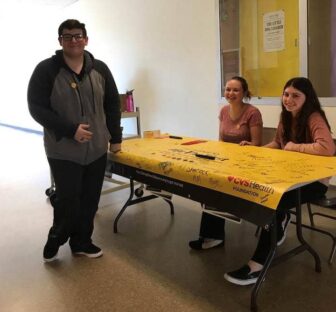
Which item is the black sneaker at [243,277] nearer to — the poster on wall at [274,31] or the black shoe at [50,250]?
the black shoe at [50,250]

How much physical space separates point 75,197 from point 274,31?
2.32m

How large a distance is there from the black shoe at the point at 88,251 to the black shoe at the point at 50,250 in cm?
12

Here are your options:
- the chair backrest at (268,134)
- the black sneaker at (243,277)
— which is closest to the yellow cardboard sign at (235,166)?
the black sneaker at (243,277)

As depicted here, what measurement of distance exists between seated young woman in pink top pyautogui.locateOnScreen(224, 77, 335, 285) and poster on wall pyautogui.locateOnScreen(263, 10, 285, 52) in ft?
4.30

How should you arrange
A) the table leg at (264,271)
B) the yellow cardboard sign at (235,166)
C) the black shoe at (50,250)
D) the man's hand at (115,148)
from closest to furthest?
the yellow cardboard sign at (235,166) → the table leg at (264,271) → the black shoe at (50,250) → the man's hand at (115,148)

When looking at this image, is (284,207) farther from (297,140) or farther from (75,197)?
(75,197)

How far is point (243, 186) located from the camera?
1.53 metres

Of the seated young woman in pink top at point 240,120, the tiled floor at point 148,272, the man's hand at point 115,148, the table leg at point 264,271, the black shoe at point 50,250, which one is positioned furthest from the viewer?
the seated young woman in pink top at point 240,120

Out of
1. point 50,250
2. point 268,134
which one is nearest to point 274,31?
point 268,134

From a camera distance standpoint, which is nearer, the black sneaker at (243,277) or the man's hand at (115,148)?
the black sneaker at (243,277)

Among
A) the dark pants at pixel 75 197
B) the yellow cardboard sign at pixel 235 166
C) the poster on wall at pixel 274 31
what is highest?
the poster on wall at pixel 274 31

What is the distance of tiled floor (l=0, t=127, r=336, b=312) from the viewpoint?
1786 millimetres

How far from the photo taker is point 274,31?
335 centimetres

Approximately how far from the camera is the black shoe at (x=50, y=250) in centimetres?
223
